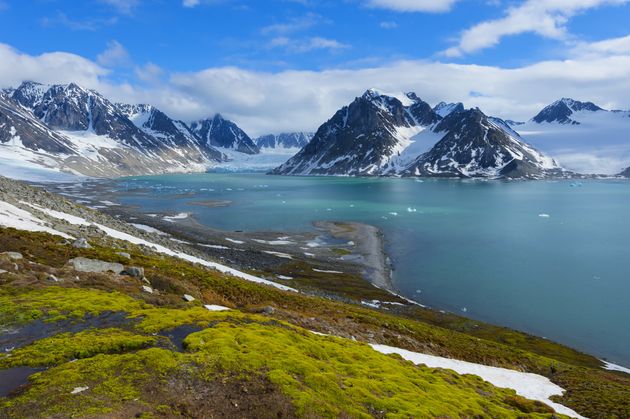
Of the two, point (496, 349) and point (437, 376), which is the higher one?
point (437, 376)

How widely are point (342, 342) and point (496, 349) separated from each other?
22018mm

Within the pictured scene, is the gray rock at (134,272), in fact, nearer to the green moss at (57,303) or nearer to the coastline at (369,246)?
the green moss at (57,303)

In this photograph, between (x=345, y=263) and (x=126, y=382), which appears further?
(x=345, y=263)

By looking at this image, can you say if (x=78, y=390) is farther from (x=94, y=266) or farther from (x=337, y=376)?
(x=94, y=266)

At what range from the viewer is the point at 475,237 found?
4466 inches

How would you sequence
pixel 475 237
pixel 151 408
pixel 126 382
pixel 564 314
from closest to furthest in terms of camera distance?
pixel 151 408 → pixel 126 382 → pixel 564 314 → pixel 475 237

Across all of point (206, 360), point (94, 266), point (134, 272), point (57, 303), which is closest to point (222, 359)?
point (206, 360)

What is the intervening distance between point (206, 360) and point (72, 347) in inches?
226

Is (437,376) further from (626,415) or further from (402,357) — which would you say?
(626,415)

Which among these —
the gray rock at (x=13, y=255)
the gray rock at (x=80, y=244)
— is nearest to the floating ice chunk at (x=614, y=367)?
the gray rock at (x=80, y=244)

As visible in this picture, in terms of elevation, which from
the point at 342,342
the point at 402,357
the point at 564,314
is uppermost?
the point at 342,342

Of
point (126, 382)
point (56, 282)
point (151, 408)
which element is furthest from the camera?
point (56, 282)

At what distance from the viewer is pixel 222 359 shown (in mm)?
17344

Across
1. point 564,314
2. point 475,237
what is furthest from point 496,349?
point 475,237
